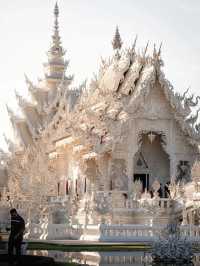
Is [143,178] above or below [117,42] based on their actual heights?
below

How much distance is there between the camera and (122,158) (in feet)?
98.7

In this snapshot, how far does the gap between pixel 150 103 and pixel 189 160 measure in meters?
2.92

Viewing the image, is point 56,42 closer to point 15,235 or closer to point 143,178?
point 143,178

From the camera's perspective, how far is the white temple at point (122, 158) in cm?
2652

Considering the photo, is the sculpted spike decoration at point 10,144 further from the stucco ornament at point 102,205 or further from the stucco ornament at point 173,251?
the stucco ornament at point 173,251

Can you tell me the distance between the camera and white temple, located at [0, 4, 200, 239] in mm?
26516

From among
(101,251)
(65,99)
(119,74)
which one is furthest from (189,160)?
(101,251)

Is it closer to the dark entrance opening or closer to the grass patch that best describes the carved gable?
the dark entrance opening

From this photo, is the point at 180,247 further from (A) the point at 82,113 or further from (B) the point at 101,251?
(A) the point at 82,113

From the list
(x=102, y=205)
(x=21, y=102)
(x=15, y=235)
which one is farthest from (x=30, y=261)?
(x=21, y=102)

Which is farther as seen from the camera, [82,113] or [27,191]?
[82,113]

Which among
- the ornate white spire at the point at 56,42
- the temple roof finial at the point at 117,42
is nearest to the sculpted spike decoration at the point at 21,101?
the ornate white spire at the point at 56,42

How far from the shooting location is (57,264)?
42.5 ft

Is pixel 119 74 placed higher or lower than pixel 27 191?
higher
